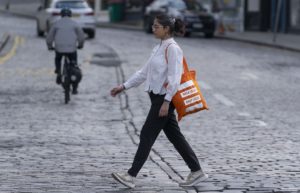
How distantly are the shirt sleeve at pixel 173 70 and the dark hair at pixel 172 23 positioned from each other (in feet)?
0.53

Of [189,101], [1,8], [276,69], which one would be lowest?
[1,8]

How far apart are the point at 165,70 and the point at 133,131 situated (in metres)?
4.93

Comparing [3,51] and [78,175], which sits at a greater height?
[78,175]

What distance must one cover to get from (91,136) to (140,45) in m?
20.5

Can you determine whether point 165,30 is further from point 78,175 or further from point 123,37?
point 123,37

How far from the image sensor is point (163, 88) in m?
8.56

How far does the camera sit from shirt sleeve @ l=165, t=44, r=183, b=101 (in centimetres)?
839

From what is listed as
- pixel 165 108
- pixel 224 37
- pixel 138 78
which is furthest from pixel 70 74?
pixel 224 37

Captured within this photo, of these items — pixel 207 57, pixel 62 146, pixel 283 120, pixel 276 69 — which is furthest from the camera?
pixel 207 57

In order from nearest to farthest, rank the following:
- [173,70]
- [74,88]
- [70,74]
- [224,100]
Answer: [173,70], [224,100], [70,74], [74,88]

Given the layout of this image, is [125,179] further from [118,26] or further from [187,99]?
[118,26]

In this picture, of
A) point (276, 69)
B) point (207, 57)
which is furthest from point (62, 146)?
point (207, 57)

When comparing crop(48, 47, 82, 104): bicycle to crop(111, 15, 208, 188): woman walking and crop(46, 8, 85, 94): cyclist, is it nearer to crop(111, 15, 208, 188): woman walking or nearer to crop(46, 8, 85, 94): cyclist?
crop(46, 8, 85, 94): cyclist

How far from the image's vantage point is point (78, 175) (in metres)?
9.59
